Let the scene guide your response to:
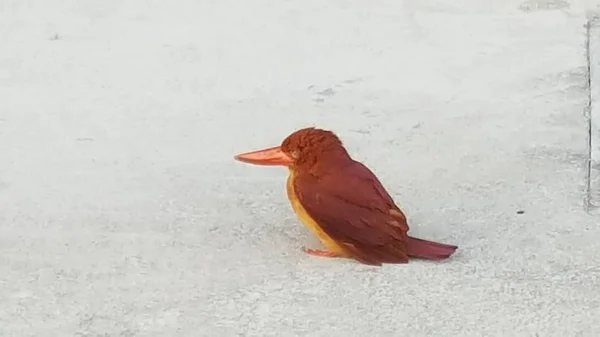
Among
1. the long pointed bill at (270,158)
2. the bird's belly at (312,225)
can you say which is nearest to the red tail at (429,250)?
the bird's belly at (312,225)

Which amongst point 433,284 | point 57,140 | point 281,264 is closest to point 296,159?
point 281,264

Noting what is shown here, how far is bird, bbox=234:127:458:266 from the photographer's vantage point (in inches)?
134

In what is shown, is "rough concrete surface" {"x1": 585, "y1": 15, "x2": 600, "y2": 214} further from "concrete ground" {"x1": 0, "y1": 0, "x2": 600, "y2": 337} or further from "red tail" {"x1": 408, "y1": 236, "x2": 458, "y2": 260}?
"red tail" {"x1": 408, "y1": 236, "x2": 458, "y2": 260}

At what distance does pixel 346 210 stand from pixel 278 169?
2.83 feet

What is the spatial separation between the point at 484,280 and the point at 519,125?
136 cm

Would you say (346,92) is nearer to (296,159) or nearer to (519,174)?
(519,174)

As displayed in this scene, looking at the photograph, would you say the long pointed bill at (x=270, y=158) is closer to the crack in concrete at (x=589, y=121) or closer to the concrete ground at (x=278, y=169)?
the concrete ground at (x=278, y=169)

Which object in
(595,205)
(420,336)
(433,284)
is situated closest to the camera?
(420,336)

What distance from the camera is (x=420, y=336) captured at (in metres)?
3.05

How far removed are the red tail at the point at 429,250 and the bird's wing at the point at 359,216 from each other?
30mm

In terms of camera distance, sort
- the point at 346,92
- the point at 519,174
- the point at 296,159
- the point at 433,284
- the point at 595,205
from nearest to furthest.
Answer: the point at 433,284, the point at 296,159, the point at 595,205, the point at 519,174, the point at 346,92

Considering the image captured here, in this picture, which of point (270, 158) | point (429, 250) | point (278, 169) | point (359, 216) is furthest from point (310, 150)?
point (278, 169)

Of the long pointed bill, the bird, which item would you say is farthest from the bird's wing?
the long pointed bill

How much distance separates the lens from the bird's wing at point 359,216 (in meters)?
3.40
